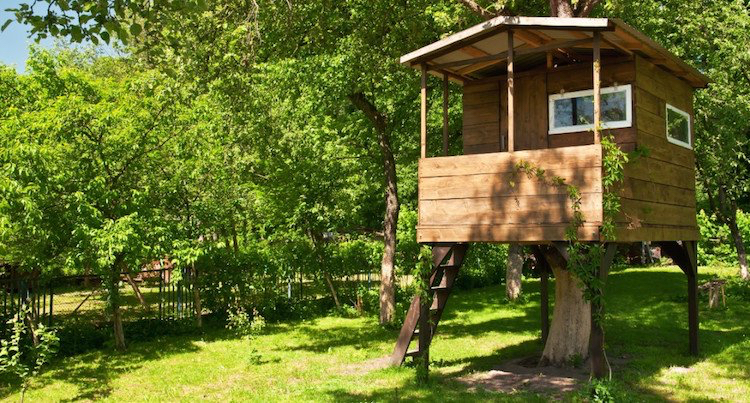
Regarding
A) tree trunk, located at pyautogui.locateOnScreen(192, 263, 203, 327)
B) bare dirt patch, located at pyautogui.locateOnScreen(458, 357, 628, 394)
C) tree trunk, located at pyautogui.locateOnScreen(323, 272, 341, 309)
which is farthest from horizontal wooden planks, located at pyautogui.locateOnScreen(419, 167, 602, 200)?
tree trunk, located at pyautogui.locateOnScreen(323, 272, 341, 309)

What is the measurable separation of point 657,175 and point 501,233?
3.12m

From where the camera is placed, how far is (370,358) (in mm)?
12938

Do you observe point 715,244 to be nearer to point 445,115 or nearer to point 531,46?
point 531,46

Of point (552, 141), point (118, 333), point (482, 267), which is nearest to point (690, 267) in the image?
point (552, 141)

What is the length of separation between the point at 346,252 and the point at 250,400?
1171 centimetres

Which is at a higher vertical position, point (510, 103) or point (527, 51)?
point (527, 51)

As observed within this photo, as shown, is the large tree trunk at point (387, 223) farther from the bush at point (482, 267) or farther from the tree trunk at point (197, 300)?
the bush at point (482, 267)

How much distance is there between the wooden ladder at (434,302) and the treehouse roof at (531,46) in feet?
10.1

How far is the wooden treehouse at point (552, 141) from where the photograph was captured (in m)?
9.47

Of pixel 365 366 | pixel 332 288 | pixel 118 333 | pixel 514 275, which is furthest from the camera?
pixel 514 275

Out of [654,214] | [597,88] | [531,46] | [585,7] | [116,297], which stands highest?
[585,7]

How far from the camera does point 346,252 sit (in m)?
21.3

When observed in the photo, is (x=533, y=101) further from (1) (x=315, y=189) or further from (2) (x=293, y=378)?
(1) (x=315, y=189)

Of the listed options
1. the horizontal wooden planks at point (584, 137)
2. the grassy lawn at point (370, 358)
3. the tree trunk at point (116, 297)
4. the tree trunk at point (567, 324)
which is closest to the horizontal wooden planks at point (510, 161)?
the horizontal wooden planks at point (584, 137)
